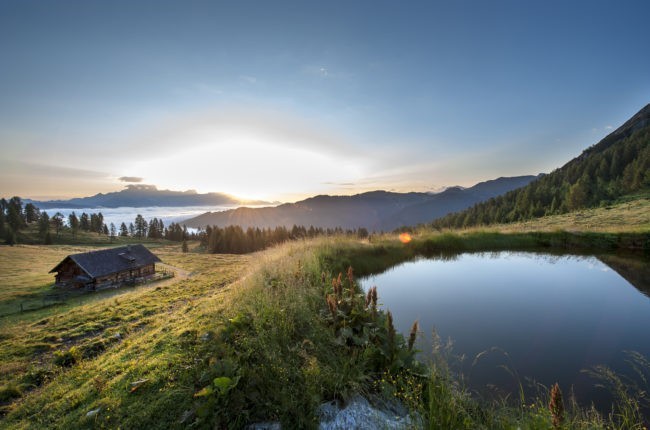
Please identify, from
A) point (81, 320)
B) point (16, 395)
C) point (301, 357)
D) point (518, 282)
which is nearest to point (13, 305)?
point (81, 320)

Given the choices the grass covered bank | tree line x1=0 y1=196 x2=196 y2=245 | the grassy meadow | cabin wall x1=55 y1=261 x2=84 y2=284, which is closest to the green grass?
the grassy meadow

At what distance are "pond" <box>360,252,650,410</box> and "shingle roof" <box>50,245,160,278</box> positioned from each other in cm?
4740

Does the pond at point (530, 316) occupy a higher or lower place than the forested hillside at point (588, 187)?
lower

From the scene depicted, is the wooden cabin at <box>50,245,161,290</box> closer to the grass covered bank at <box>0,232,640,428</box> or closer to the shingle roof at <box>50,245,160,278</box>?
the shingle roof at <box>50,245,160,278</box>

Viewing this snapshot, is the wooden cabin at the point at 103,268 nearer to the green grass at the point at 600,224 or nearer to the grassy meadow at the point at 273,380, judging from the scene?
the grassy meadow at the point at 273,380

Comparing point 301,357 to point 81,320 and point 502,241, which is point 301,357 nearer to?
point 502,241

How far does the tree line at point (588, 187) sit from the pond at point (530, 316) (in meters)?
21.2

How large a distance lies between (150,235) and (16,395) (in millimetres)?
125271

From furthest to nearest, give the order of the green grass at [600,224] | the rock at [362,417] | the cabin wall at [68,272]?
the cabin wall at [68,272] < the green grass at [600,224] < the rock at [362,417]

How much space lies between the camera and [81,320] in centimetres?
1581

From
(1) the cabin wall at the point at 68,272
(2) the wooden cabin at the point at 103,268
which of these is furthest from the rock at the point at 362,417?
(1) the cabin wall at the point at 68,272

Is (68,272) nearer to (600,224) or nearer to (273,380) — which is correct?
(273,380)

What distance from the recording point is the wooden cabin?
37.2 meters

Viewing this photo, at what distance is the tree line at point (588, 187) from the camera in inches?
1610
